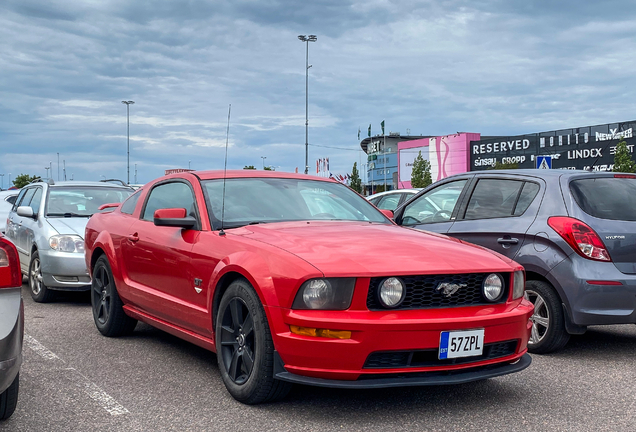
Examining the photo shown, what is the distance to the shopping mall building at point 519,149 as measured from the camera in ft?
213

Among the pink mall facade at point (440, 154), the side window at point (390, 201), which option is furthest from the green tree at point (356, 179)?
the side window at point (390, 201)

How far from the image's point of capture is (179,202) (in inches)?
228

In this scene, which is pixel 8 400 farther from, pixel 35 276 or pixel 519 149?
pixel 519 149

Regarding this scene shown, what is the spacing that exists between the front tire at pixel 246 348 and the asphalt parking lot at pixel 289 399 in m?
0.12

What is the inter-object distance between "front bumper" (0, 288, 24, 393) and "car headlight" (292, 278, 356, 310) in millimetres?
1410

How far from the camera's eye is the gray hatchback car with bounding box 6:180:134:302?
342 inches

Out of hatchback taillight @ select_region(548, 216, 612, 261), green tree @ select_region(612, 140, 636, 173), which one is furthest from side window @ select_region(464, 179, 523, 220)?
green tree @ select_region(612, 140, 636, 173)

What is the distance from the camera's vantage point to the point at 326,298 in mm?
3945

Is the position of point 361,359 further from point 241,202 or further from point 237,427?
point 241,202

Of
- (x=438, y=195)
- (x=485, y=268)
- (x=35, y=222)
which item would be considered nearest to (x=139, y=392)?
(x=485, y=268)

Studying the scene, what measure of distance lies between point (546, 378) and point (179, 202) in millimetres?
3067

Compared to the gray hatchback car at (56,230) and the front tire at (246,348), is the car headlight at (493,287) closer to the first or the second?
the front tire at (246,348)

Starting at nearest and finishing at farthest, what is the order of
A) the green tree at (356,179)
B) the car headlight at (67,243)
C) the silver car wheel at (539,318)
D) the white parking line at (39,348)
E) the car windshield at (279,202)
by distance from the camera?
the car windshield at (279,202), the white parking line at (39,348), the silver car wheel at (539,318), the car headlight at (67,243), the green tree at (356,179)

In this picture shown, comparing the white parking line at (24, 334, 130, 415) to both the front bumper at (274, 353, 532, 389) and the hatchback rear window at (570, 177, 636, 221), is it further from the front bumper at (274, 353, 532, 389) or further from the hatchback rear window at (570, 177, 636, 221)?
the hatchback rear window at (570, 177, 636, 221)
